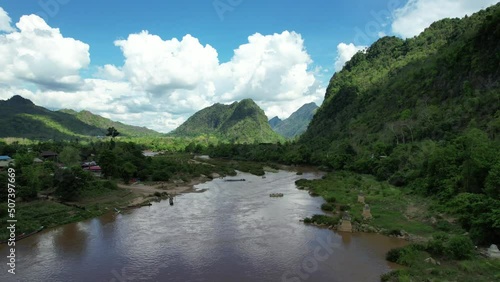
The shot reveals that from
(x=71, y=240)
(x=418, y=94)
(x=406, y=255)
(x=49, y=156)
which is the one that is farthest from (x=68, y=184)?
(x=418, y=94)

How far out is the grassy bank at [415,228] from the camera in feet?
77.9

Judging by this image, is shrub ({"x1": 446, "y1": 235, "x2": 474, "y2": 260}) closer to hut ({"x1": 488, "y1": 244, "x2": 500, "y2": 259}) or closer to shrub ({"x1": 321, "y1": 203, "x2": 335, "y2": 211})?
hut ({"x1": 488, "y1": 244, "x2": 500, "y2": 259})

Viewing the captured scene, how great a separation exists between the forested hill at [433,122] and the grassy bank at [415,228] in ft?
8.13

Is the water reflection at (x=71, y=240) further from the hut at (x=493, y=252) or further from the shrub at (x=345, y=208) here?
the hut at (x=493, y=252)

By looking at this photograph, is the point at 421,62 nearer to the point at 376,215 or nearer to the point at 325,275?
the point at 376,215

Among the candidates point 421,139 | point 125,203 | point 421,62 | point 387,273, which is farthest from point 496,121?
point 421,62

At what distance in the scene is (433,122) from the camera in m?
71.7

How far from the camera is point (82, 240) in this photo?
119 feet

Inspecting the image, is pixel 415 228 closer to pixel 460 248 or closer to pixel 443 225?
pixel 443 225

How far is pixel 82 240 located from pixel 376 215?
32.1m

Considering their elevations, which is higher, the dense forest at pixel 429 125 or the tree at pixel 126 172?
the dense forest at pixel 429 125

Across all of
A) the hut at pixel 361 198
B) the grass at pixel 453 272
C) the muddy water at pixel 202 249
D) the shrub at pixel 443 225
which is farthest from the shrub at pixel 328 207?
the grass at pixel 453 272

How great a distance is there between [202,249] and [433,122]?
2340 inches

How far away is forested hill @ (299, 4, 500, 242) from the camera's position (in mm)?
35844
